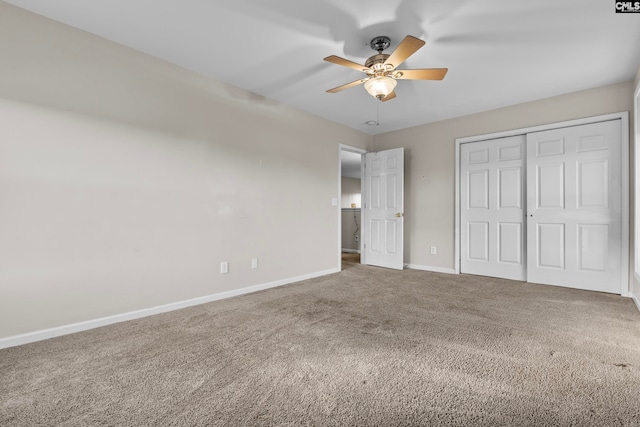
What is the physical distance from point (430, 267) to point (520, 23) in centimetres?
347

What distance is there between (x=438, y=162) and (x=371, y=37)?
279 centimetres

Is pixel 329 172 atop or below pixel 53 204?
atop

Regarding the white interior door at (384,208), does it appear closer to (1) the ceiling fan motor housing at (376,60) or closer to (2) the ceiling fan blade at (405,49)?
(1) the ceiling fan motor housing at (376,60)

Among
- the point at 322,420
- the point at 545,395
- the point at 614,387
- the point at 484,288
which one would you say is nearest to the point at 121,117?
the point at 322,420

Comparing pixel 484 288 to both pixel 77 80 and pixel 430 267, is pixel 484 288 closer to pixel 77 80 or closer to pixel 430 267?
pixel 430 267

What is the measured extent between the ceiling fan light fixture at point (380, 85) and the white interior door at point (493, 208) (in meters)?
2.47

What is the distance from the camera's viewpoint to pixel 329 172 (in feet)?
15.5

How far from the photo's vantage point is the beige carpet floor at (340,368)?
140 centimetres

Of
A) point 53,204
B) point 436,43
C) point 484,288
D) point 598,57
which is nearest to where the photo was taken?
point 53,204

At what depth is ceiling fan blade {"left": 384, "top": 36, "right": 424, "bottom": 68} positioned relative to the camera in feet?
6.75

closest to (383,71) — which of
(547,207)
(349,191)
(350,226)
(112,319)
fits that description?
(547,207)

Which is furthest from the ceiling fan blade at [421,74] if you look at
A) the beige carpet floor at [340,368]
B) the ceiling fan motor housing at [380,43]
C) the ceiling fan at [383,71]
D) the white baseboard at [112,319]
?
the white baseboard at [112,319]

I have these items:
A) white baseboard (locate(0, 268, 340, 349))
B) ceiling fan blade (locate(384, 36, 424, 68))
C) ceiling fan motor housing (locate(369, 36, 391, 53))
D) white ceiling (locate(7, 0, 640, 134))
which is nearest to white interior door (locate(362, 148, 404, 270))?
white ceiling (locate(7, 0, 640, 134))

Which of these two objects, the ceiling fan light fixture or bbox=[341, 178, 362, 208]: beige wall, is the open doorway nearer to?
bbox=[341, 178, 362, 208]: beige wall
